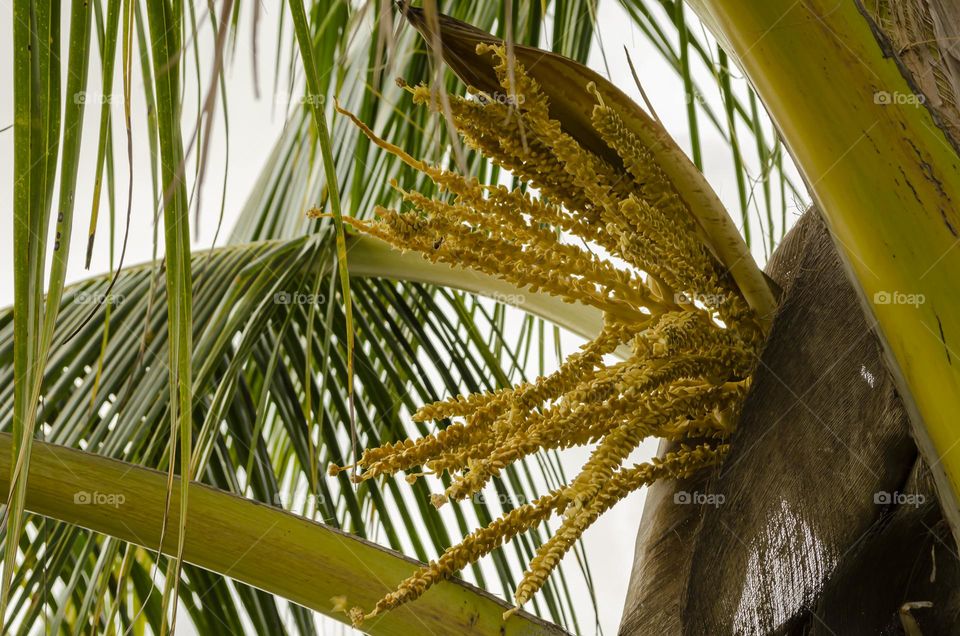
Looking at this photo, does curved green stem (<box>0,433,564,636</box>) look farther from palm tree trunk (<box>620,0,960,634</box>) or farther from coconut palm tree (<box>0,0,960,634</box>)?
palm tree trunk (<box>620,0,960,634</box>)

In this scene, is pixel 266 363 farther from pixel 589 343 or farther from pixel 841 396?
pixel 841 396

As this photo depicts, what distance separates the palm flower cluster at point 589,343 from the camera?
1.74 ft

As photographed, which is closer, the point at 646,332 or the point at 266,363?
the point at 646,332

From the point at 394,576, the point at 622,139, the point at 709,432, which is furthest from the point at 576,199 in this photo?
the point at 394,576

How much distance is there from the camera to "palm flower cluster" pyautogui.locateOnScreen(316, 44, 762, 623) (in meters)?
0.53

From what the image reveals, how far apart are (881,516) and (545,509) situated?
220 mm

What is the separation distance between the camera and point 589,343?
0.60 meters

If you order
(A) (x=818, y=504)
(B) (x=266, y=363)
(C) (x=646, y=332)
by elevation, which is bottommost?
(A) (x=818, y=504)

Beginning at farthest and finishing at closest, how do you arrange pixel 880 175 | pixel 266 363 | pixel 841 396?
pixel 266 363 < pixel 841 396 < pixel 880 175

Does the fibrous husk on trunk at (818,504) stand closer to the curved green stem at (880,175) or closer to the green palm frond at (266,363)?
the curved green stem at (880,175)

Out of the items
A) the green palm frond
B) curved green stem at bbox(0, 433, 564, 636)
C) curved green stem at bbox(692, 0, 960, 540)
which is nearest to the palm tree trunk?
curved green stem at bbox(692, 0, 960, 540)

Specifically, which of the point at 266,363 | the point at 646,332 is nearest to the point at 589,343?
Result: the point at 646,332

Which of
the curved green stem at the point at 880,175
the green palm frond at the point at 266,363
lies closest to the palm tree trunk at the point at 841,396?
the curved green stem at the point at 880,175

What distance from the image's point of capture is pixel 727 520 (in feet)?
1.90
